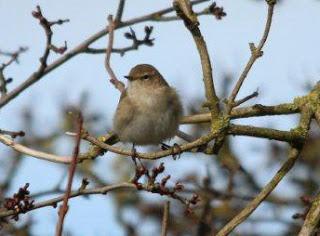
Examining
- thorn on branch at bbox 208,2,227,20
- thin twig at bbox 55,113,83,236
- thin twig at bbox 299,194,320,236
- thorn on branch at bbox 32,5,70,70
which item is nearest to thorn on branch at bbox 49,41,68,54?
thorn on branch at bbox 32,5,70,70

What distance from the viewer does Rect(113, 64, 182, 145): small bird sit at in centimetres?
650

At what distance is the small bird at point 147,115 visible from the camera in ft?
A: 21.3

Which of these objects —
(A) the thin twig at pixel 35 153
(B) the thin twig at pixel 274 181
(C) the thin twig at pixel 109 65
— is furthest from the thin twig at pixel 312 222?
(C) the thin twig at pixel 109 65

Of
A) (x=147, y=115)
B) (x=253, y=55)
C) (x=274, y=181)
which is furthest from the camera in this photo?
(x=147, y=115)

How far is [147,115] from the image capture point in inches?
260

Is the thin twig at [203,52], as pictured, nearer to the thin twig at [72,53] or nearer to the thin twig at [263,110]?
the thin twig at [263,110]

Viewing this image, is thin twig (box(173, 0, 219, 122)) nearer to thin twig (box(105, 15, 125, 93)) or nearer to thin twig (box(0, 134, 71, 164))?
thin twig (box(0, 134, 71, 164))

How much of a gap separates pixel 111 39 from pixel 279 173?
1.93m

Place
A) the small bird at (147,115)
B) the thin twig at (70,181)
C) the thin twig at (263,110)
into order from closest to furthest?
the thin twig at (70,181)
the thin twig at (263,110)
the small bird at (147,115)

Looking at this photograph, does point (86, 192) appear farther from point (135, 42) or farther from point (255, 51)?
point (135, 42)

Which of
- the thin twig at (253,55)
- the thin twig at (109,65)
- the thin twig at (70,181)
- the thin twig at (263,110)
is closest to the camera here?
the thin twig at (70,181)

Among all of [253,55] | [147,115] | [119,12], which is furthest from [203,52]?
[119,12]

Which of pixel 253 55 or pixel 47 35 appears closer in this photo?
pixel 253 55

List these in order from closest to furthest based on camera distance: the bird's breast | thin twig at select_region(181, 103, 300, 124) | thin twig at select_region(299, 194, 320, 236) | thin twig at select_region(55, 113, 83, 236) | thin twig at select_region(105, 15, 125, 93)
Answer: thin twig at select_region(55, 113, 83, 236), thin twig at select_region(299, 194, 320, 236), thin twig at select_region(181, 103, 300, 124), thin twig at select_region(105, 15, 125, 93), the bird's breast
